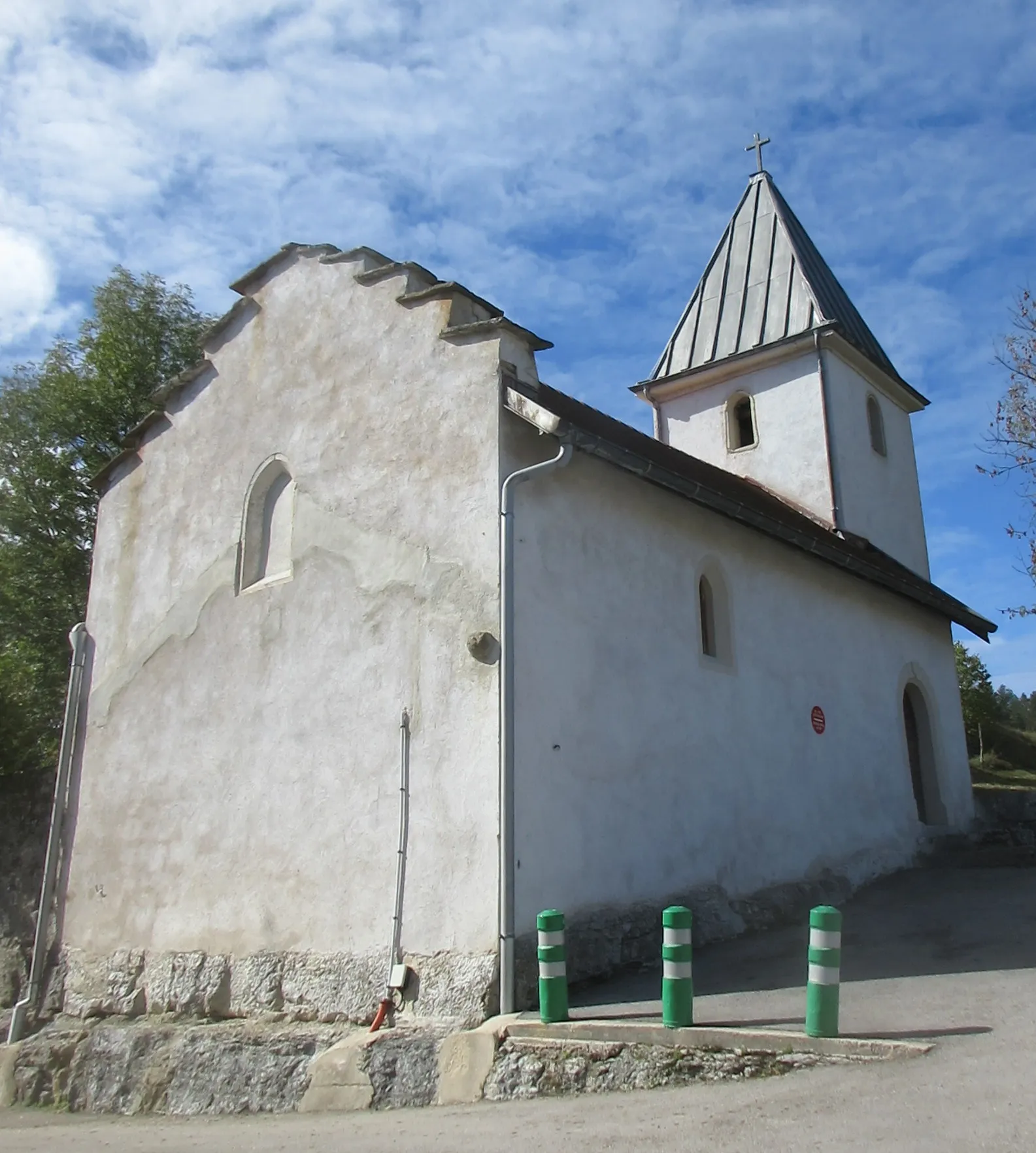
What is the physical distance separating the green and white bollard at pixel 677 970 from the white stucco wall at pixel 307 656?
5.65 feet

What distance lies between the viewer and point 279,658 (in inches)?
399

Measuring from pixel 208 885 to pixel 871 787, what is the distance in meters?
8.09

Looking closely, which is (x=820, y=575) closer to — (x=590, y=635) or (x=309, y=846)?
(x=590, y=635)

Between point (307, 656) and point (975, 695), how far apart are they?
95.8 ft

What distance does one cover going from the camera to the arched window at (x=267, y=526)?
35.3 ft

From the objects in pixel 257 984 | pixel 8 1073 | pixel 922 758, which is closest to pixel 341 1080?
pixel 257 984

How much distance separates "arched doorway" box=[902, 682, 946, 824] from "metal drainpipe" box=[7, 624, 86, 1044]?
11.1 meters

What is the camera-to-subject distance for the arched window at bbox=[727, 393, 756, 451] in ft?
59.9

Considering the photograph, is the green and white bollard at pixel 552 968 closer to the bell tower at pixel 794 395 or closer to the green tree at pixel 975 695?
the bell tower at pixel 794 395

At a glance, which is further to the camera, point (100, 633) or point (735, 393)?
point (735, 393)

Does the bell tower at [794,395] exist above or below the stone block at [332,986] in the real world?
above

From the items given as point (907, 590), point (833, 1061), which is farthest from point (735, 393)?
point (833, 1061)

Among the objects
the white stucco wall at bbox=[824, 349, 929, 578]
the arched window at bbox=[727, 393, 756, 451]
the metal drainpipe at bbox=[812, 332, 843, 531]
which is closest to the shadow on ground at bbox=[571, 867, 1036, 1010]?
the metal drainpipe at bbox=[812, 332, 843, 531]

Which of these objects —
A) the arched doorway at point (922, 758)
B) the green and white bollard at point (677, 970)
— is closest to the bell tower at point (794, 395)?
the arched doorway at point (922, 758)
